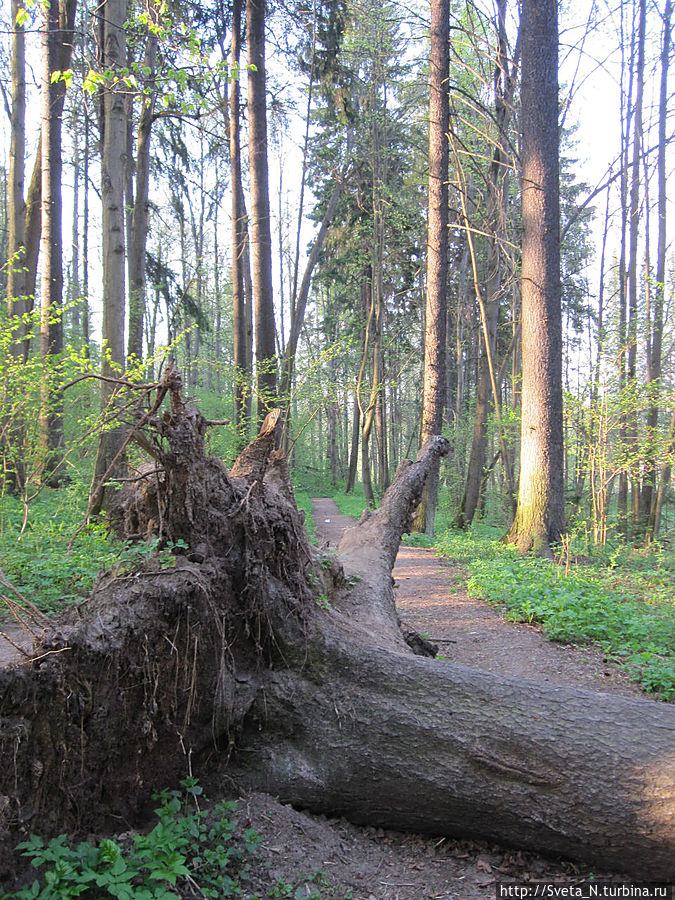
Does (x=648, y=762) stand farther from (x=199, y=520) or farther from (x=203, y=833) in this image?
(x=199, y=520)

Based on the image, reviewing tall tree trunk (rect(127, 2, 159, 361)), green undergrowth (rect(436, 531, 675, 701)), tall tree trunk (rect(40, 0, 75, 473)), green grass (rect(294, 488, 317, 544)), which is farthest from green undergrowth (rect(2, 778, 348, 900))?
tall tree trunk (rect(127, 2, 159, 361))

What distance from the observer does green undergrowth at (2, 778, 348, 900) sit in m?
2.04

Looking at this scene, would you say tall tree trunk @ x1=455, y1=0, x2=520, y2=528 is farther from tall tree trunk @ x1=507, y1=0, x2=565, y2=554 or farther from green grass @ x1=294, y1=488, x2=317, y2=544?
green grass @ x1=294, y1=488, x2=317, y2=544

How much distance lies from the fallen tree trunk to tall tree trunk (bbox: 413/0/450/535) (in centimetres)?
915

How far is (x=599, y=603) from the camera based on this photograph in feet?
19.7

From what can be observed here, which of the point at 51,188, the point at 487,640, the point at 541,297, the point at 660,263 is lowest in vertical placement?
the point at 487,640

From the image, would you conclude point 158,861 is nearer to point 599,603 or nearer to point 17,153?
point 599,603

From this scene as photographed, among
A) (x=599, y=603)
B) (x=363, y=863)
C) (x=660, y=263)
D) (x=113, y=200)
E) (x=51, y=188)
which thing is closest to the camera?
(x=363, y=863)

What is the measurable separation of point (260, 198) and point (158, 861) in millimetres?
11164

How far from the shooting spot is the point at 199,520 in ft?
10.4

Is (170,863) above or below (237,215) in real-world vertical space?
below

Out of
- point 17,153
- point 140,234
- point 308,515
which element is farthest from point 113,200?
point 308,515

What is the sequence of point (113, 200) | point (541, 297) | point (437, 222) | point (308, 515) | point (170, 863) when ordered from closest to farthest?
point (170, 863)
point (113, 200)
point (541, 297)
point (437, 222)
point (308, 515)

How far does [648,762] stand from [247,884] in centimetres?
191
